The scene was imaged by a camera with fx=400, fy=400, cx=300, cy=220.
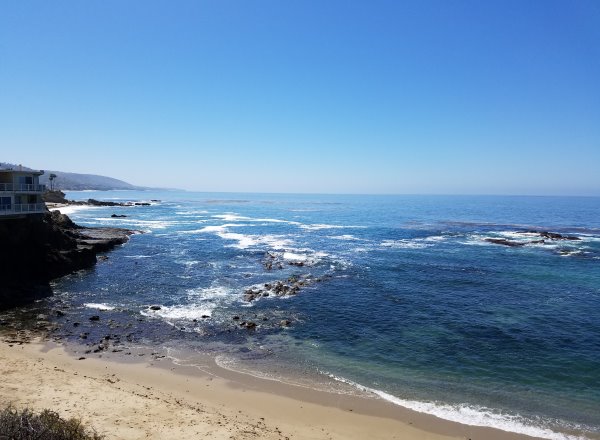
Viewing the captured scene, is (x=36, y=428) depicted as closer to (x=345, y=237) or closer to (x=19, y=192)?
(x=19, y=192)

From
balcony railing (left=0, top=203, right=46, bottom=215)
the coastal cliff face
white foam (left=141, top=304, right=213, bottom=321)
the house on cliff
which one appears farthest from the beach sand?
the house on cliff

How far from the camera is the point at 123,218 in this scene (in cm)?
9912

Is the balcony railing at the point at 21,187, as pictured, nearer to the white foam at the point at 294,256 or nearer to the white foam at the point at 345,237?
the white foam at the point at 294,256

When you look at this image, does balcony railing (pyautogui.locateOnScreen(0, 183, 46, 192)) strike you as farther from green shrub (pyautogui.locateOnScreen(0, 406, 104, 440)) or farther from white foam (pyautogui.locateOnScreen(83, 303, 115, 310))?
green shrub (pyautogui.locateOnScreen(0, 406, 104, 440))

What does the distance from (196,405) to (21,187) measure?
106ft

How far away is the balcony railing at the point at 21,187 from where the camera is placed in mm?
36688

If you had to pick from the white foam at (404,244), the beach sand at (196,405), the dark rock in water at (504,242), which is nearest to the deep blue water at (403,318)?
the beach sand at (196,405)

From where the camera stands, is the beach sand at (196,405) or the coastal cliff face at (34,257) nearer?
the beach sand at (196,405)

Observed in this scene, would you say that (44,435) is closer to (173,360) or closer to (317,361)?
(173,360)

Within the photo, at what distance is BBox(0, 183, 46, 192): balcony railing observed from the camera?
3669cm

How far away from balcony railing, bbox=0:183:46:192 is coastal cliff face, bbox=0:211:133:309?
103 inches

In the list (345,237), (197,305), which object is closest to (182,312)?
(197,305)

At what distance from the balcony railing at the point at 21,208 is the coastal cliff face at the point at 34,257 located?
2.24 feet

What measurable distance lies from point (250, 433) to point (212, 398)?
3.87 metres
